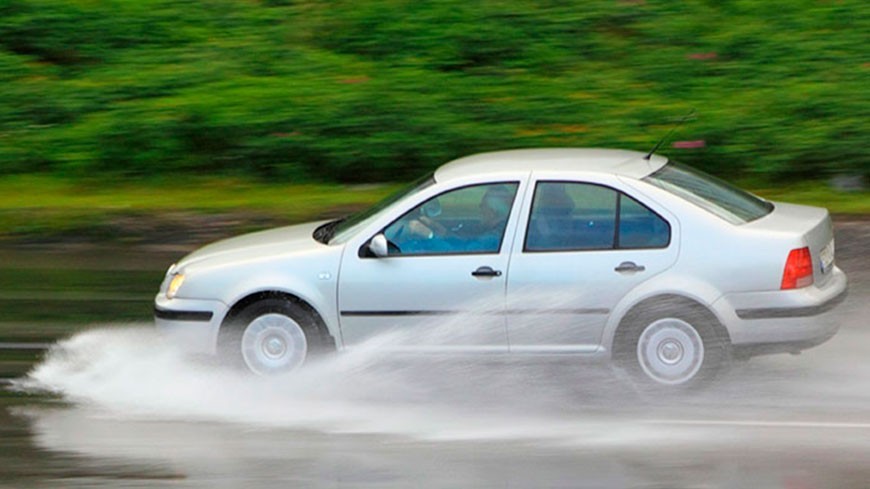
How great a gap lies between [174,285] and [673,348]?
3.12 metres

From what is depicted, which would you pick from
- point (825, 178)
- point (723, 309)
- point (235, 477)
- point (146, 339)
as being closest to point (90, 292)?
point (146, 339)

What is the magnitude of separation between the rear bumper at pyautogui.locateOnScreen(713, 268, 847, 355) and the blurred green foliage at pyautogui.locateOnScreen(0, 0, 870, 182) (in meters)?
5.27

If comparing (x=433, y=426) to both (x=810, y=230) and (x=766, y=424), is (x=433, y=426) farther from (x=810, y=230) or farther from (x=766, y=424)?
(x=810, y=230)

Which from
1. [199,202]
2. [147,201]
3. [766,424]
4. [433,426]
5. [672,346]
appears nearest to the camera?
[766,424]

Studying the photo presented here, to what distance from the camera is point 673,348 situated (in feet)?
27.2

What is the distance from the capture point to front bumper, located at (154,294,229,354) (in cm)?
883

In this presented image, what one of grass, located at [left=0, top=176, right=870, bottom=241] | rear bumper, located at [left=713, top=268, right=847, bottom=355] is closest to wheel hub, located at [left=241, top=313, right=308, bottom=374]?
rear bumper, located at [left=713, top=268, right=847, bottom=355]

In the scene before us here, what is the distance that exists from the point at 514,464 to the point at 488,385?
1353mm

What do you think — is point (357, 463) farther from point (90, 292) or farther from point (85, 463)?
Result: point (90, 292)

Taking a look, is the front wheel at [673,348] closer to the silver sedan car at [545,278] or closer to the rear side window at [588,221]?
the silver sedan car at [545,278]

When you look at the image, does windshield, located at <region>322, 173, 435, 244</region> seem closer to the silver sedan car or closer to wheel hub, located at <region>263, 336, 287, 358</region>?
the silver sedan car

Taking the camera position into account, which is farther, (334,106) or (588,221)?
(334,106)

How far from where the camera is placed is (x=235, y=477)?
7133 mm

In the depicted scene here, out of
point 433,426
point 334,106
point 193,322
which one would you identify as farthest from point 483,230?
point 334,106
